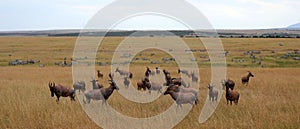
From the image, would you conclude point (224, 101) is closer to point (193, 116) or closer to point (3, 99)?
point (193, 116)

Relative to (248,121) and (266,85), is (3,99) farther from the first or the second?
(266,85)

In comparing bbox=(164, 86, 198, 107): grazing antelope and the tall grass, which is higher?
bbox=(164, 86, 198, 107): grazing antelope

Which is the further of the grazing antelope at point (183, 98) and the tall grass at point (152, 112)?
the grazing antelope at point (183, 98)

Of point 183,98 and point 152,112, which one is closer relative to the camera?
point 152,112

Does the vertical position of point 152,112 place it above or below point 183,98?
below

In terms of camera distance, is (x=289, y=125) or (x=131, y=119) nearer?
A: (x=289, y=125)

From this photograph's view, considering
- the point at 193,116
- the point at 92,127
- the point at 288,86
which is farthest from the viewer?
the point at 288,86

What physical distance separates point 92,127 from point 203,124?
3.14 m

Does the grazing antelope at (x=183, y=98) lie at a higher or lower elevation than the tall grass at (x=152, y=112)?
higher

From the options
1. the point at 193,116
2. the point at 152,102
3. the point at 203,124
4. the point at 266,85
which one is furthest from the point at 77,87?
the point at 266,85

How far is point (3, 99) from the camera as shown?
14219mm

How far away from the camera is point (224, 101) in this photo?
14.4 metres

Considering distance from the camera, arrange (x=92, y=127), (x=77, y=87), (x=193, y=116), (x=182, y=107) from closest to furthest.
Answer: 1. (x=92, y=127)
2. (x=193, y=116)
3. (x=182, y=107)
4. (x=77, y=87)

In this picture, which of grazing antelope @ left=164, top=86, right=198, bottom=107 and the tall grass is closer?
the tall grass
